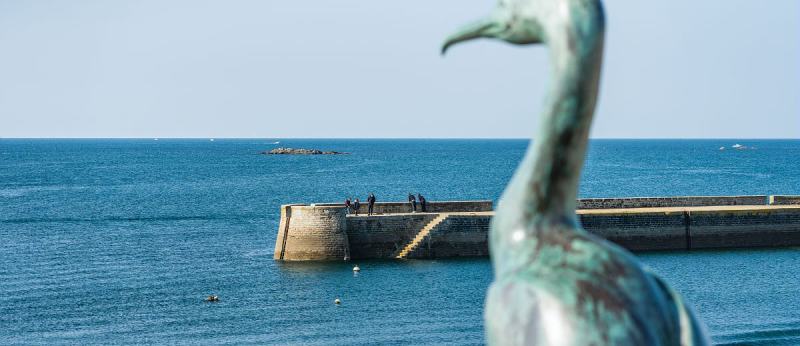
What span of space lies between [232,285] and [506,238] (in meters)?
30.7

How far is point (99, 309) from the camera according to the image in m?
30.5

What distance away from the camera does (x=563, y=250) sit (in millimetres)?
4316

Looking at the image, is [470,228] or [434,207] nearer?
[470,228]

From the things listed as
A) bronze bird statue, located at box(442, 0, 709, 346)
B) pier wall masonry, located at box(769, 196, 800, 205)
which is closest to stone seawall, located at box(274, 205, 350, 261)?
pier wall masonry, located at box(769, 196, 800, 205)
